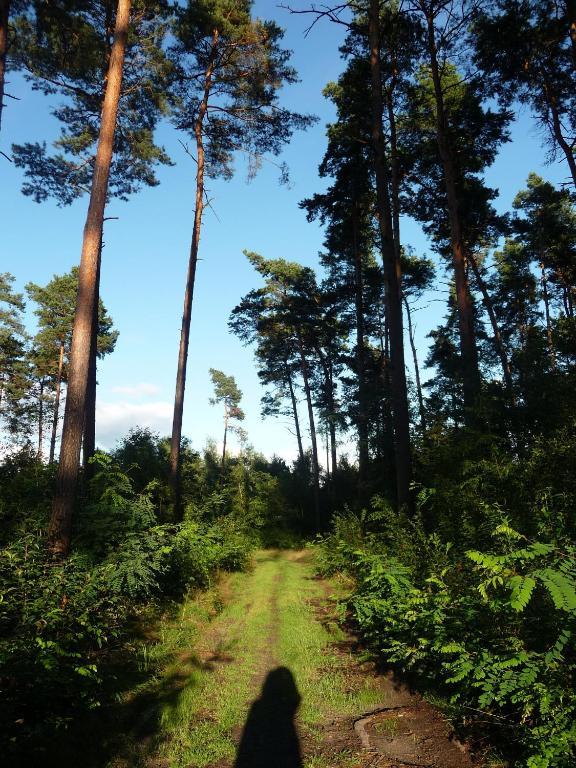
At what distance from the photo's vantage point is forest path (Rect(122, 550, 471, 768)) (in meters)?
3.65

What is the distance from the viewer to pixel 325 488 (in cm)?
2678

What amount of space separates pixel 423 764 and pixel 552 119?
17.4 metres

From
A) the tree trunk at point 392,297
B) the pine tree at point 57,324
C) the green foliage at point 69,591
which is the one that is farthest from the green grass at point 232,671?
the pine tree at point 57,324

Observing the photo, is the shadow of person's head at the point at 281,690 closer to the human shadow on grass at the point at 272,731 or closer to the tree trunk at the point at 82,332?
the human shadow on grass at the point at 272,731

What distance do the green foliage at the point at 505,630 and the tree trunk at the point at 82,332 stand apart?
412 centimetres

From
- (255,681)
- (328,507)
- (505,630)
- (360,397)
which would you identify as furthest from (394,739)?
(328,507)

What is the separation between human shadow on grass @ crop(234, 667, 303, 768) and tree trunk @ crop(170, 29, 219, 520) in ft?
27.4

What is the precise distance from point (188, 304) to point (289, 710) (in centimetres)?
1274

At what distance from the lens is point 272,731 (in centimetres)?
409

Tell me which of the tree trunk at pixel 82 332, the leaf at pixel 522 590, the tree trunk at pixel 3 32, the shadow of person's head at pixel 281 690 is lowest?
the shadow of person's head at pixel 281 690

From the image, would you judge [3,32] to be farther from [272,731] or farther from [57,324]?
[57,324]

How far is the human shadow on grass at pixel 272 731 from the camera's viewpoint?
144 inches

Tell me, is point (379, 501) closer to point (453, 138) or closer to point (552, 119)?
point (453, 138)

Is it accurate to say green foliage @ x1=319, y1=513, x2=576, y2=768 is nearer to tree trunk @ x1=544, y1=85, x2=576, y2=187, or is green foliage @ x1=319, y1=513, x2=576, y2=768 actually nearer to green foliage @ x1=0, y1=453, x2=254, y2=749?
green foliage @ x1=0, y1=453, x2=254, y2=749
